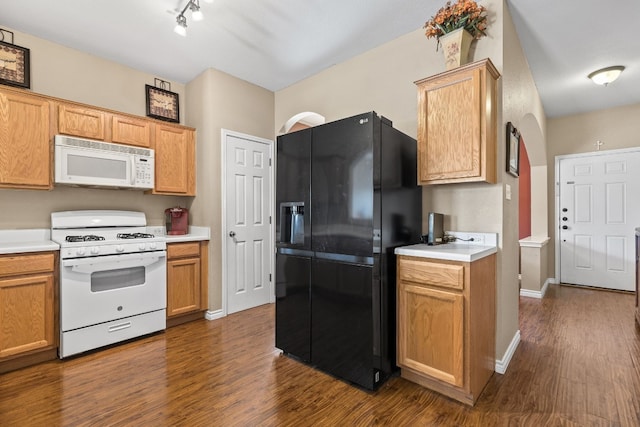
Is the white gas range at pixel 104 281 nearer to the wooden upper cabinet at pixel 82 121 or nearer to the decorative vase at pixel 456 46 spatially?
the wooden upper cabinet at pixel 82 121

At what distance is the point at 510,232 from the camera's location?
2.43 meters

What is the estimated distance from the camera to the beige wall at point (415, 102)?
226 cm

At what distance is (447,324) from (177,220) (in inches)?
117

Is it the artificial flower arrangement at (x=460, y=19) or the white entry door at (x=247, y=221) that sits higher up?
the artificial flower arrangement at (x=460, y=19)

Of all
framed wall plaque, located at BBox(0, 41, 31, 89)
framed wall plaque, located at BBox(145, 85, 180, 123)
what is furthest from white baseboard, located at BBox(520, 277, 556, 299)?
framed wall plaque, located at BBox(0, 41, 31, 89)

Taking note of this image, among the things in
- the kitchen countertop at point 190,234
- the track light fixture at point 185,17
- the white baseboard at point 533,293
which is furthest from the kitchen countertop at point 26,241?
the white baseboard at point 533,293

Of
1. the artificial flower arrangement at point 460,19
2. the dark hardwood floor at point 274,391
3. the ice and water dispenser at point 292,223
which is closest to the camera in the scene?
the dark hardwood floor at point 274,391

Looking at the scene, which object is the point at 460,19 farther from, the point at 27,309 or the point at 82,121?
the point at 27,309

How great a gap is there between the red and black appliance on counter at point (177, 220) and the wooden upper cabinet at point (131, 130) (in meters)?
0.75

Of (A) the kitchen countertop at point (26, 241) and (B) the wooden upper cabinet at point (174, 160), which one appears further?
(B) the wooden upper cabinet at point (174, 160)

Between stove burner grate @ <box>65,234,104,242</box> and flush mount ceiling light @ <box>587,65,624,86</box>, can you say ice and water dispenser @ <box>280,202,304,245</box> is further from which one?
flush mount ceiling light @ <box>587,65,624,86</box>

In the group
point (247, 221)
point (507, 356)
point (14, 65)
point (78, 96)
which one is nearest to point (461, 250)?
point (507, 356)

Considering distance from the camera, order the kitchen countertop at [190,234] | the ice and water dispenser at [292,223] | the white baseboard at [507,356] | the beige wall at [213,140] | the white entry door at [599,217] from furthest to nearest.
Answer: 1. the white entry door at [599,217]
2. the beige wall at [213,140]
3. the kitchen countertop at [190,234]
4. the ice and water dispenser at [292,223]
5. the white baseboard at [507,356]

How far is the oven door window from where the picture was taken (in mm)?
2582
